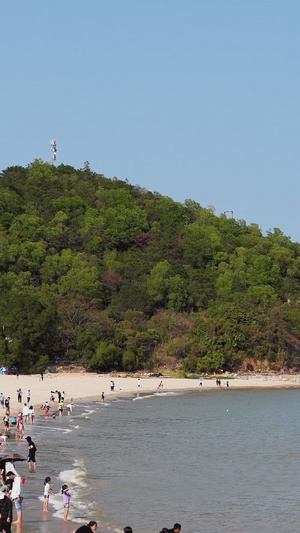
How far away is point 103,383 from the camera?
67375 mm

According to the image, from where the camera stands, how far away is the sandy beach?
2240 inches

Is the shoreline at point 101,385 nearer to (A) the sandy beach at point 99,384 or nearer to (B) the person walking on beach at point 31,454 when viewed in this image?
(A) the sandy beach at point 99,384

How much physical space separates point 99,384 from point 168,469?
118 feet

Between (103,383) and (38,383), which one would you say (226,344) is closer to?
(103,383)

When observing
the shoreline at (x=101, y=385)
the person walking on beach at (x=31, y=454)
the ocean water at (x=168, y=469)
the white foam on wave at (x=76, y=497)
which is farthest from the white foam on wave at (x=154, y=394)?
the person walking on beach at (x=31, y=454)

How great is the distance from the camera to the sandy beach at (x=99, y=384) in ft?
187

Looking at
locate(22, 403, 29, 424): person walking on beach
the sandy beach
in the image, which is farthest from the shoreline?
locate(22, 403, 29, 424): person walking on beach

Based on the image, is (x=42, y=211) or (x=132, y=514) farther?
(x=42, y=211)

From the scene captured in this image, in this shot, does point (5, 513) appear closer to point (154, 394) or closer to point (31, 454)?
point (31, 454)

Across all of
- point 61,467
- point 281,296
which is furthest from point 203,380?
point 61,467

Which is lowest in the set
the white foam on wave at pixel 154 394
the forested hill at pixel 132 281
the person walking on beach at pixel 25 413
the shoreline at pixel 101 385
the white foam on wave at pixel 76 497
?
the white foam on wave at pixel 76 497

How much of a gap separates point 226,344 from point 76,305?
15.5m

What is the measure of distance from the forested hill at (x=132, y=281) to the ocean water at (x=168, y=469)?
930 inches

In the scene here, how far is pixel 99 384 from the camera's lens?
2618 inches
